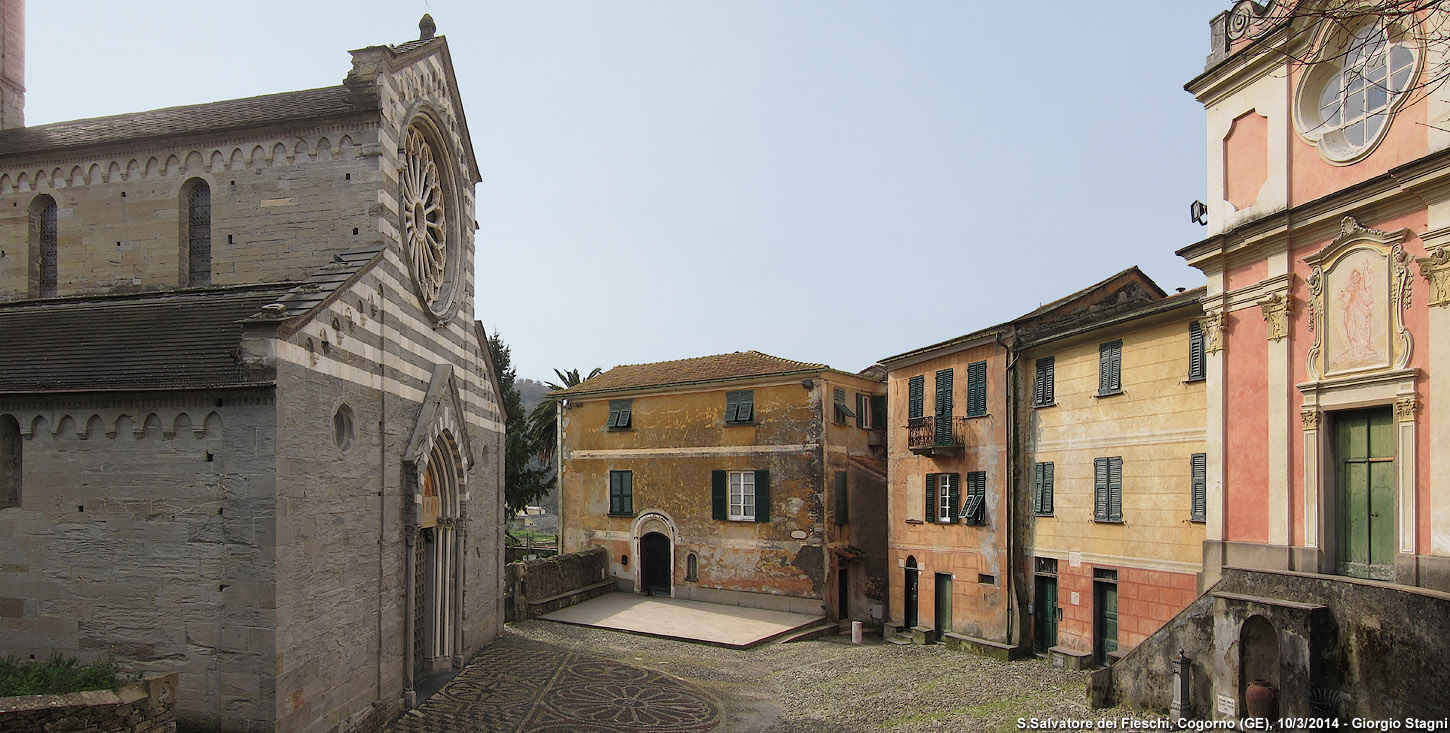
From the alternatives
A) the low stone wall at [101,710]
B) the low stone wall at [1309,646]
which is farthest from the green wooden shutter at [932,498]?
the low stone wall at [101,710]

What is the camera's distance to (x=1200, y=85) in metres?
14.1

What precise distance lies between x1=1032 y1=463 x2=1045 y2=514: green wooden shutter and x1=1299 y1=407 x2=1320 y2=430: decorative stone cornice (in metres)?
8.55

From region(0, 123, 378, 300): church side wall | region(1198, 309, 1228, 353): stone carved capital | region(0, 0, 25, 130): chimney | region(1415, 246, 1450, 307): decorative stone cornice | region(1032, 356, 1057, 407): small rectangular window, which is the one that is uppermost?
region(0, 0, 25, 130): chimney

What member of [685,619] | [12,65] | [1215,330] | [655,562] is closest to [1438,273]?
[1215,330]

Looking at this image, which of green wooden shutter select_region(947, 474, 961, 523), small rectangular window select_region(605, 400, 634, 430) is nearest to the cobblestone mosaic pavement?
green wooden shutter select_region(947, 474, 961, 523)

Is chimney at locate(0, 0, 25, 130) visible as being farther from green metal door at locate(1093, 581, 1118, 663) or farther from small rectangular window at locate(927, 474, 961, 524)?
green metal door at locate(1093, 581, 1118, 663)

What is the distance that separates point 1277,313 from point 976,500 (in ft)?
34.1

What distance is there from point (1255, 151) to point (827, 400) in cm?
1605

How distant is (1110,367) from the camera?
18.7m

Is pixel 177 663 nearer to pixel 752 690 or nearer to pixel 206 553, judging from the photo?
pixel 206 553

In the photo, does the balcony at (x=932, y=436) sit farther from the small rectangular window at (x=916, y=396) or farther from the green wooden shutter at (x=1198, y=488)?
the green wooden shutter at (x=1198, y=488)

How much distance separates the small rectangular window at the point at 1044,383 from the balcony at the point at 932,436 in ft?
7.45

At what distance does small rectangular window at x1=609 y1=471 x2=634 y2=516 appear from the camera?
103 feet

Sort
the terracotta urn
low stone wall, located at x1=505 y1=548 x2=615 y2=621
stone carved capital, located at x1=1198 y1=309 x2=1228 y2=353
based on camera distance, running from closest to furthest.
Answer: the terracotta urn
stone carved capital, located at x1=1198 y1=309 x2=1228 y2=353
low stone wall, located at x1=505 y1=548 x2=615 y2=621
